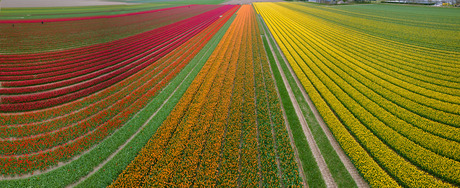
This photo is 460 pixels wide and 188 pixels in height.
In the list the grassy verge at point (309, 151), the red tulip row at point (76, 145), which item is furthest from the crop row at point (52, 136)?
the grassy verge at point (309, 151)

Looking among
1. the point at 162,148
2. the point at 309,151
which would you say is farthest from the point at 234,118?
the point at 309,151

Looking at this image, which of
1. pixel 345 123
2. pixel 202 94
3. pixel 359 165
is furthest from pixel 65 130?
pixel 345 123

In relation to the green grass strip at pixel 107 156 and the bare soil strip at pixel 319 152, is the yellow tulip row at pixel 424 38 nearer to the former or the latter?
the bare soil strip at pixel 319 152

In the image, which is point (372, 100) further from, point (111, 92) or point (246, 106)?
point (111, 92)

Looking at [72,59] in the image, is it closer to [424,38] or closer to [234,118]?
[234,118]

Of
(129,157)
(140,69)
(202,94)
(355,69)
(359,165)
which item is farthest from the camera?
(140,69)

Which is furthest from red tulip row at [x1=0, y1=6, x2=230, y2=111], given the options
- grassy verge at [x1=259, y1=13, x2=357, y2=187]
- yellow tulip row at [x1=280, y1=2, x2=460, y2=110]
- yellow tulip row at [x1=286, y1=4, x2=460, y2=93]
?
yellow tulip row at [x1=286, y1=4, x2=460, y2=93]

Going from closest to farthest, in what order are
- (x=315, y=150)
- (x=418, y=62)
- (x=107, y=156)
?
(x=107, y=156) → (x=315, y=150) → (x=418, y=62)
